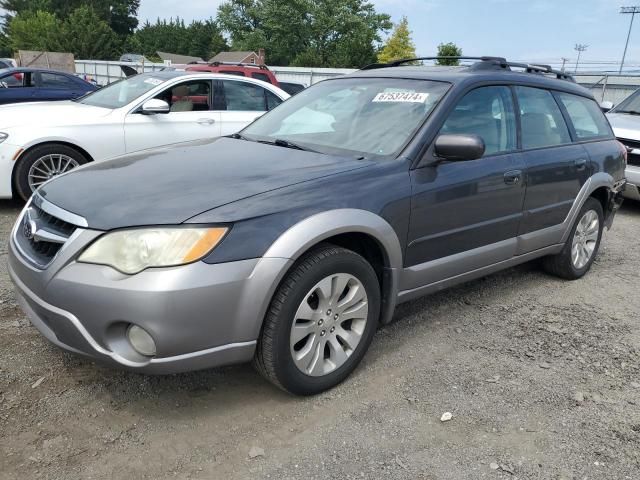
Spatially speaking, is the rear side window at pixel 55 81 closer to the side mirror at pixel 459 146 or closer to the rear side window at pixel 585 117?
the rear side window at pixel 585 117

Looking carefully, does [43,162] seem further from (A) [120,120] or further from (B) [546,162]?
(B) [546,162]

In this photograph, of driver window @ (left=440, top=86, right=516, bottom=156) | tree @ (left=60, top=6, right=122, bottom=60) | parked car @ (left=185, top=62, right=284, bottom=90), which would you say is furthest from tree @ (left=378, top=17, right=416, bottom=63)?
driver window @ (left=440, top=86, right=516, bottom=156)

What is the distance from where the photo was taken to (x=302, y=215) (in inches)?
99.9

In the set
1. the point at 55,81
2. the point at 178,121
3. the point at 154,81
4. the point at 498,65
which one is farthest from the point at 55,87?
→ the point at 498,65

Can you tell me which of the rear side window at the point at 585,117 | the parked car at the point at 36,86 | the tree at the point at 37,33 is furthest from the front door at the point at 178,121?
the tree at the point at 37,33

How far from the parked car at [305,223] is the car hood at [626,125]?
11.9 feet

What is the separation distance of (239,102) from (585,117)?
161 inches

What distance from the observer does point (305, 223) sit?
2523 millimetres

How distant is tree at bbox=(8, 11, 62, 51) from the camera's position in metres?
53.8

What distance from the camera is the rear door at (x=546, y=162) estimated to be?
12.5ft

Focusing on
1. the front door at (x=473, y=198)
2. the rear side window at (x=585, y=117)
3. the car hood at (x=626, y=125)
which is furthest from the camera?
the car hood at (x=626, y=125)

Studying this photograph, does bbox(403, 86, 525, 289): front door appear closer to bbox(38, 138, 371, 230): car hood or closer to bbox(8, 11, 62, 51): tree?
bbox(38, 138, 371, 230): car hood

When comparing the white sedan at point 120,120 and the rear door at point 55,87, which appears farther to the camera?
the rear door at point 55,87

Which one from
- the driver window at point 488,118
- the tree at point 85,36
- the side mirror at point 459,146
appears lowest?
the side mirror at point 459,146
